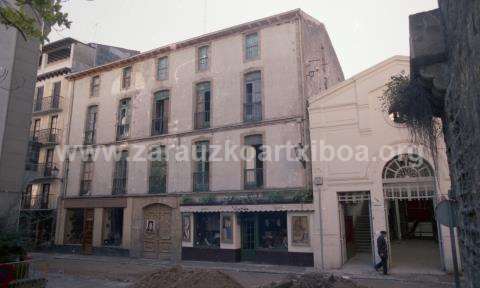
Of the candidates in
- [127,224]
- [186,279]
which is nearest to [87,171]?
[127,224]

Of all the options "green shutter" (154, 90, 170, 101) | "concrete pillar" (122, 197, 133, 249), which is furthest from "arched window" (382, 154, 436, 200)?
"concrete pillar" (122, 197, 133, 249)

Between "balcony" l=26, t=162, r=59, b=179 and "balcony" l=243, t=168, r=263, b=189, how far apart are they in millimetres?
15336

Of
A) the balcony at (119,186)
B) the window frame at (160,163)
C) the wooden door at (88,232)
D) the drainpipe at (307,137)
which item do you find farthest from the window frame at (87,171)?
the drainpipe at (307,137)

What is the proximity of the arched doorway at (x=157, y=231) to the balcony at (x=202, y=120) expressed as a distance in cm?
518

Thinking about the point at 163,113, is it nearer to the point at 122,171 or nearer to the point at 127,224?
the point at 122,171

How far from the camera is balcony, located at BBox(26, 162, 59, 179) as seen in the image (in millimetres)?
25794

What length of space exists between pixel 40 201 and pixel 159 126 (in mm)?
11595

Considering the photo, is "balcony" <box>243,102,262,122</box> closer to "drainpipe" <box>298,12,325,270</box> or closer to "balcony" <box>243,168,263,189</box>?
"drainpipe" <box>298,12,325,270</box>

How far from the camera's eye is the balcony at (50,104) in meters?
26.9

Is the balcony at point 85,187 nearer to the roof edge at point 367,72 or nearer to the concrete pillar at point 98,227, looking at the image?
the concrete pillar at point 98,227

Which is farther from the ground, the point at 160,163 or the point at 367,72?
the point at 367,72


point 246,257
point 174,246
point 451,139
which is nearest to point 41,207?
point 174,246

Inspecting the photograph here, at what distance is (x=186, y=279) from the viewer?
8.66 m

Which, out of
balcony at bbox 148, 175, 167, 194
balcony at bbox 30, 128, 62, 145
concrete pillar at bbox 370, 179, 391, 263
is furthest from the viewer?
balcony at bbox 30, 128, 62, 145
